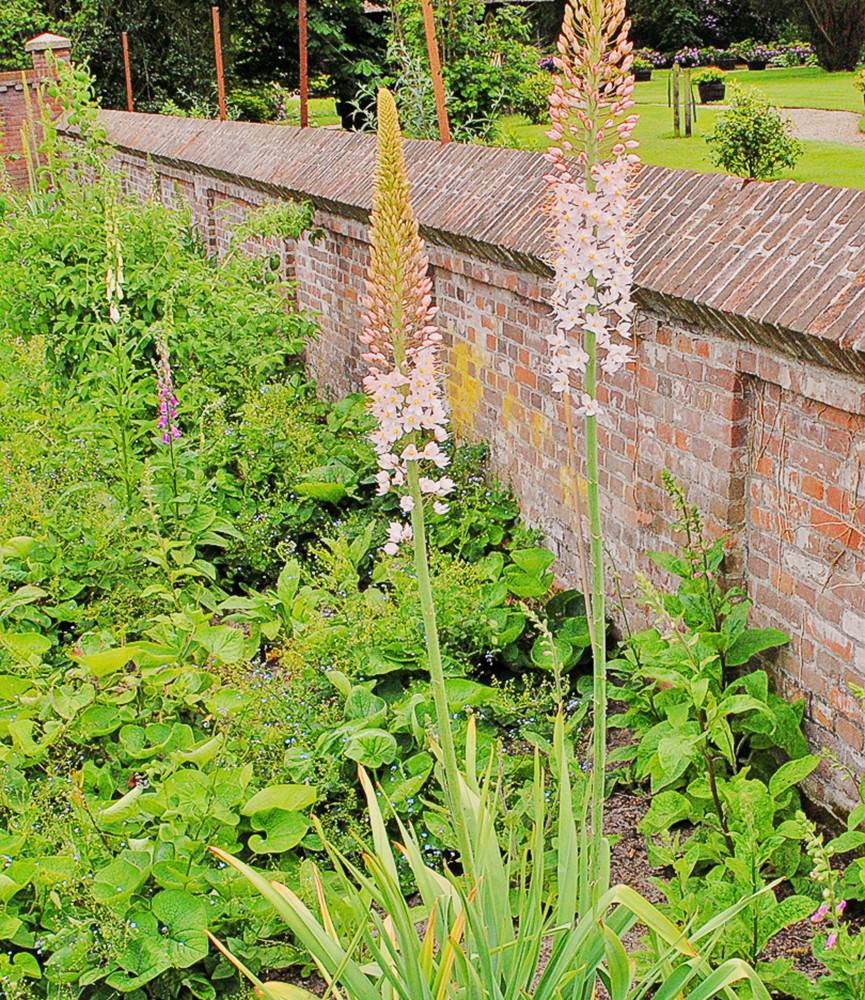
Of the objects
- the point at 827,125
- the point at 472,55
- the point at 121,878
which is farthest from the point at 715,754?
the point at 827,125

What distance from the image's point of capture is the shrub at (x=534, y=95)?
526 inches

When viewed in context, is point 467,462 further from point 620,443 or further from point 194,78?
point 194,78


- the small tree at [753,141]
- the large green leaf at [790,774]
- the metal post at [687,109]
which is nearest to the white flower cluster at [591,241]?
the large green leaf at [790,774]

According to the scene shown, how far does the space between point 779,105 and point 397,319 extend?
646 inches

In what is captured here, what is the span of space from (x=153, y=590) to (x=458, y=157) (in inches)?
103

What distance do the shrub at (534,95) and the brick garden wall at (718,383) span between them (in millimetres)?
6515

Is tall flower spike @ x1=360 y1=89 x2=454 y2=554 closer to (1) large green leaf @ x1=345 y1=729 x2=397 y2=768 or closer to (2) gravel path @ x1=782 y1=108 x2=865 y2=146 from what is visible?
(1) large green leaf @ x1=345 y1=729 x2=397 y2=768

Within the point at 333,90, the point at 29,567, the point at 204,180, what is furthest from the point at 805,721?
the point at 333,90

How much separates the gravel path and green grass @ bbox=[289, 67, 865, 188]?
30 centimetres

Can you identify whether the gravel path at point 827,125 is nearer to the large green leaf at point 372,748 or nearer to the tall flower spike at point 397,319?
the large green leaf at point 372,748

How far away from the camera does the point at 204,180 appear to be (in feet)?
33.7

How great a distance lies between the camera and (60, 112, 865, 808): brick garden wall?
11.2 feet

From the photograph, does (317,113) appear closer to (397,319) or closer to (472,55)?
(472,55)

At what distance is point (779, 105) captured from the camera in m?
17.1
